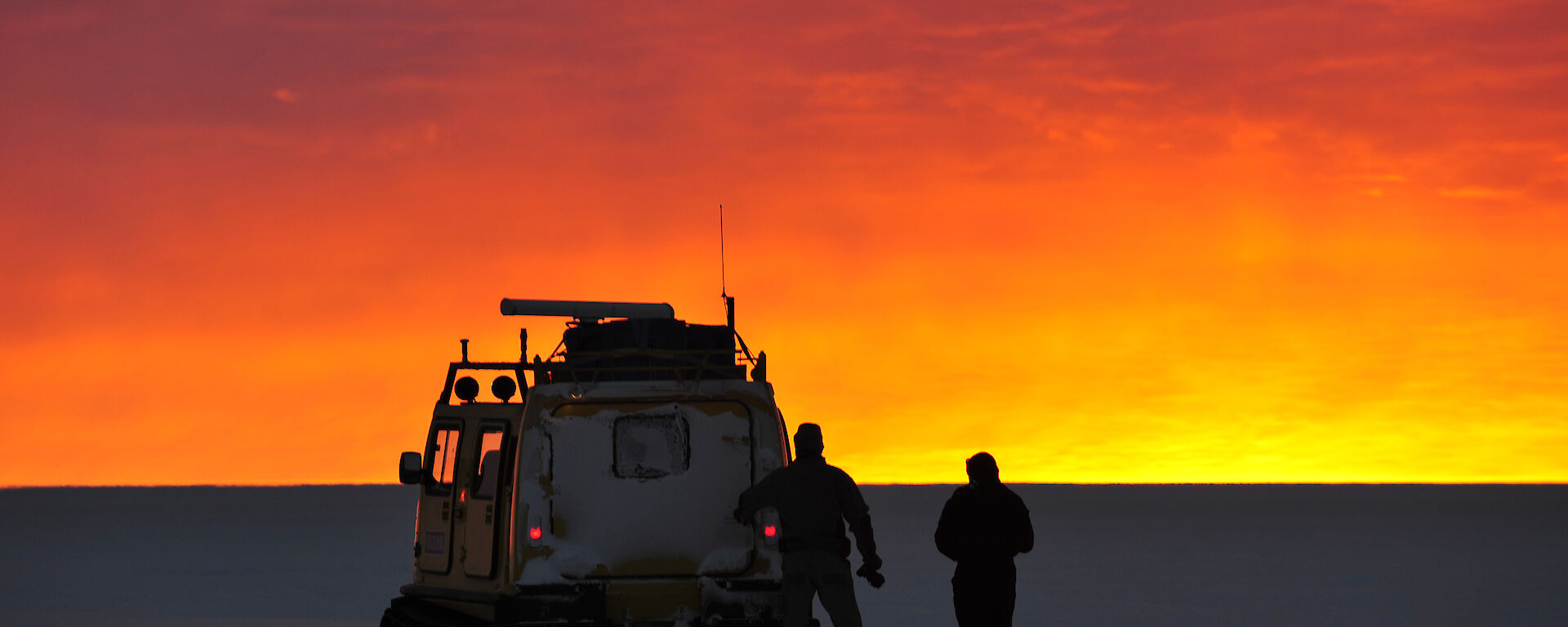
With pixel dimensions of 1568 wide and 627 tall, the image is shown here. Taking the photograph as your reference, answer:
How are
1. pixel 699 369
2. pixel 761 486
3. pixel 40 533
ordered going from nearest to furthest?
1. pixel 761 486
2. pixel 699 369
3. pixel 40 533

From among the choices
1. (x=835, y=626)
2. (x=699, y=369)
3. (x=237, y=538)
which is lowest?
(x=835, y=626)

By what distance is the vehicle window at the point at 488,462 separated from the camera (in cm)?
1366

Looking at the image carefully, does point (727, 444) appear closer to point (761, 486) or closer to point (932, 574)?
point (761, 486)

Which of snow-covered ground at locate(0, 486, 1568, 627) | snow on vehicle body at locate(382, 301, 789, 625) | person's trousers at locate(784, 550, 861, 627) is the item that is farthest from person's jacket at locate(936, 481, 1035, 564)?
snow-covered ground at locate(0, 486, 1568, 627)

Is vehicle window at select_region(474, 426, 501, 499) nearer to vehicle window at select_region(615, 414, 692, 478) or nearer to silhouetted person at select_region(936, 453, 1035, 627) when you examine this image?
vehicle window at select_region(615, 414, 692, 478)

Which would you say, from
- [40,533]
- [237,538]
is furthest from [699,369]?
[40,533]

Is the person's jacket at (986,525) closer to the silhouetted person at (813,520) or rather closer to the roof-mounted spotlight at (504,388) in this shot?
the silhouetted person at (813,520)

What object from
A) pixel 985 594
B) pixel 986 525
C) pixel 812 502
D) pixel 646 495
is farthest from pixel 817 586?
pixel 646 495

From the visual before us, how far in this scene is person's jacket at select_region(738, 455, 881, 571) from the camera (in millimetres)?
11492

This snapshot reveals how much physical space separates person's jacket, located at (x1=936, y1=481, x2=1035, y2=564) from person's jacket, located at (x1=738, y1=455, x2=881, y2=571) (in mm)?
699

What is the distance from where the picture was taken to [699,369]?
12.4m

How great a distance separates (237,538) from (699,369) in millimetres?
83590

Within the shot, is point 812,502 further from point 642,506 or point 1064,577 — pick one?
point 1064,577

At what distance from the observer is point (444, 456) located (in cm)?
1445
